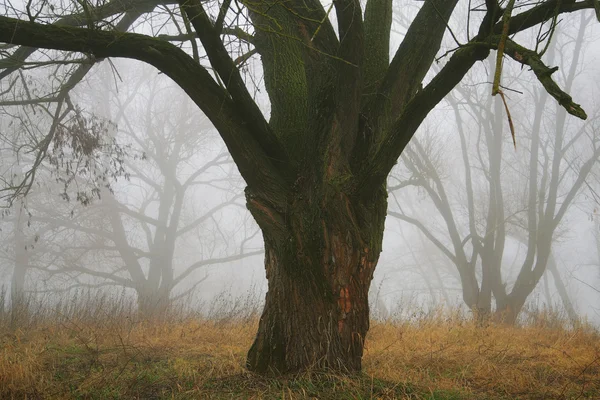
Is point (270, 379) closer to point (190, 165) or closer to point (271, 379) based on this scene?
point (271, 379)

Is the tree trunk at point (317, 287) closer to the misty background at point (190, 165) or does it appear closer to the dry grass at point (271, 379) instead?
the dry grass at point (271, 379)

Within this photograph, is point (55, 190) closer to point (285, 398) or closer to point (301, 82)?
point (301, 82)

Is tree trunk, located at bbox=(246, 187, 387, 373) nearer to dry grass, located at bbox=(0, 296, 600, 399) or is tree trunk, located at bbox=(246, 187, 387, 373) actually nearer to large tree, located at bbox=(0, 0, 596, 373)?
large tree, located at bbox=(0, 0, 596, 373)

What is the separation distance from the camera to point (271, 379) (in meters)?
3.45

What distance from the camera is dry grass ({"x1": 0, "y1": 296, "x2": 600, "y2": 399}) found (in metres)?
3.24

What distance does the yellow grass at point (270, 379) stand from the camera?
324 centimetres

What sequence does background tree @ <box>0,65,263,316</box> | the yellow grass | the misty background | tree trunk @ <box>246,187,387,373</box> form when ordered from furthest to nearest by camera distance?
background tree @ <box>0,65,263,316</box> → the misty background → tree trunk @ <box>246,187,387,373</box> → the yellow grass

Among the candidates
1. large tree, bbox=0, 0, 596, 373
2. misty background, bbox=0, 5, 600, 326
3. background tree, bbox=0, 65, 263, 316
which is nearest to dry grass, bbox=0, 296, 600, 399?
large tree, bbox=0, 0, 596, 373

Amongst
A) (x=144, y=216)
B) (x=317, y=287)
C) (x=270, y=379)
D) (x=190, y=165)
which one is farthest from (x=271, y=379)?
(x=190, y=165)

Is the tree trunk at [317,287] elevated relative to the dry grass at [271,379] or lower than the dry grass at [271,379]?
elevated

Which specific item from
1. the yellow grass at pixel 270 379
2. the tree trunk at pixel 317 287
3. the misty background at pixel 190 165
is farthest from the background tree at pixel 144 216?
the tree trunk at pixel 317 287

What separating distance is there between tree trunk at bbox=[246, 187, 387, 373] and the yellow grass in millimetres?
212

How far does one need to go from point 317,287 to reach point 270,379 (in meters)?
0.75

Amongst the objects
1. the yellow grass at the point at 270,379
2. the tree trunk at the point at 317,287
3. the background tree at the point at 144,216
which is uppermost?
the background tree at the point at 144,216
